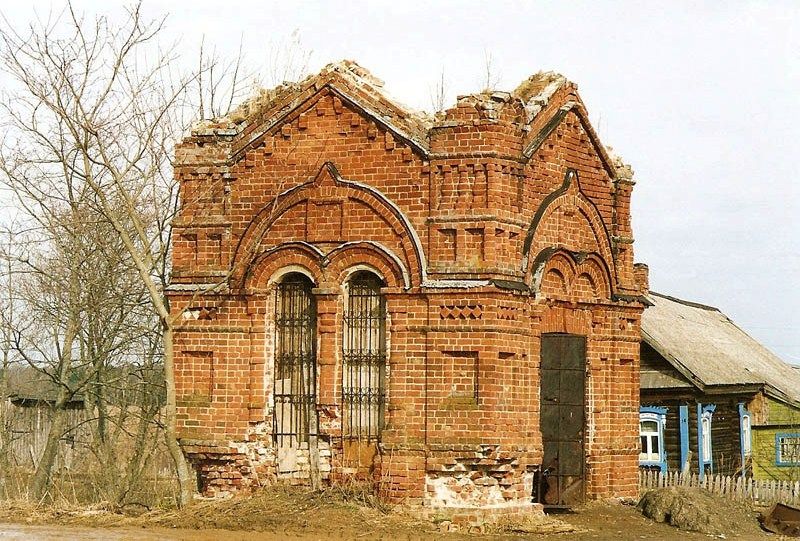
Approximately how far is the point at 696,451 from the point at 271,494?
38.4 ft

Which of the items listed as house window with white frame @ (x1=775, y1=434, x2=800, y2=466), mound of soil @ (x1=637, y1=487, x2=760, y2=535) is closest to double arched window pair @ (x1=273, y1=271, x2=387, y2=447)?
mound of soil @ (x1=637, y1=487, x2=760, y2=535)

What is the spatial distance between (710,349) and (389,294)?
13377 mm

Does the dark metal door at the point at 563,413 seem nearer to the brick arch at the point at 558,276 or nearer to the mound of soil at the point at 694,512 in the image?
the brick arch at the point at 558,276

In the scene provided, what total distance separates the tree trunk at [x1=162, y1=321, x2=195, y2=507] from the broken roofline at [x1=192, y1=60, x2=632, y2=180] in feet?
9.48

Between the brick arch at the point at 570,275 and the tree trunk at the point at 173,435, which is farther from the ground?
the brick arch at the point at 570,275

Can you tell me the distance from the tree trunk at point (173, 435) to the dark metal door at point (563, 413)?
4.91 m

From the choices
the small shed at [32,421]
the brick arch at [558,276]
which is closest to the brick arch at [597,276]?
the brick arch at [558,276]

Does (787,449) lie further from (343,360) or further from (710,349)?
(343,360)

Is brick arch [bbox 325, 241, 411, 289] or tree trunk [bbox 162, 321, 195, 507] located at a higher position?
brick arch [bbox 325, 241, 411, 289]

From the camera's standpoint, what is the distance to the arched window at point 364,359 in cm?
1612

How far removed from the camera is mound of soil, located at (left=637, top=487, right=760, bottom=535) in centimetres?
1717

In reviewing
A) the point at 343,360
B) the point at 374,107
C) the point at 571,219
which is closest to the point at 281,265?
the point at 343,360

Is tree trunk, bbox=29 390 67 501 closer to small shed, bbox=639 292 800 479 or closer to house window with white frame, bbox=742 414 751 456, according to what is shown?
small shed, bbox=639 292 800 479

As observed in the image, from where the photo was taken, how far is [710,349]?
27281 mm
